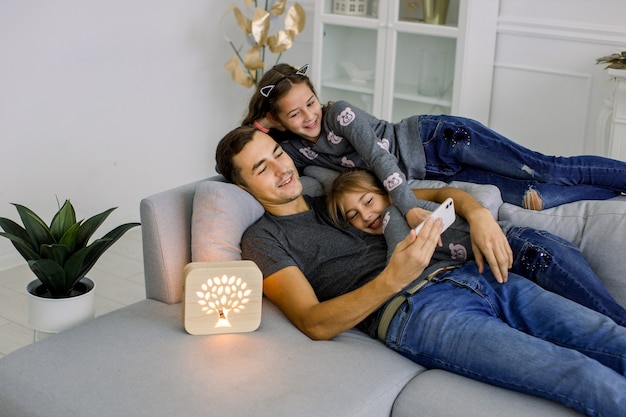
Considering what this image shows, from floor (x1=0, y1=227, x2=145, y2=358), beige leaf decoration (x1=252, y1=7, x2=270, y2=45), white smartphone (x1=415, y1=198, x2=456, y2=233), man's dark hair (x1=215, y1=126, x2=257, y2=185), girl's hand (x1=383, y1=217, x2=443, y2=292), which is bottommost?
floor (x1=0, y1=227, x2=145, y2=358)

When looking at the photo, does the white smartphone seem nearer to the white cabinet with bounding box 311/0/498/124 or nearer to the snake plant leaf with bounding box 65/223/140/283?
the snake plant leaf with bounding box 65/223/140/283

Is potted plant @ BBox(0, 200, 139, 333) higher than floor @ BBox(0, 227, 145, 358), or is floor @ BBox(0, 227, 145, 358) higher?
potted plant @ BBox(0, 200, 139, 333)

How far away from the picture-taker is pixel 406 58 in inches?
146

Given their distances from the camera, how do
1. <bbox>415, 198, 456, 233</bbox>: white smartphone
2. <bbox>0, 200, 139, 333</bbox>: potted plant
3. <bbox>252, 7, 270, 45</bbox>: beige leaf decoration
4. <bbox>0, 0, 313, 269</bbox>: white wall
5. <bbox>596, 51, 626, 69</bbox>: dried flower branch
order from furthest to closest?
<bbox>252, 7, 270, 45</bbox>: beige leaf decoration, <bbox>0, 0, 313, 269</bbox>: white wall, <bbox>596, 51, 626, 69</bbox>: dried flower branch, <bbox>0, 200, 139, 333</bbox>: potted plant, <bbox>415, 198, 456, 233</bbox>: white smartphone

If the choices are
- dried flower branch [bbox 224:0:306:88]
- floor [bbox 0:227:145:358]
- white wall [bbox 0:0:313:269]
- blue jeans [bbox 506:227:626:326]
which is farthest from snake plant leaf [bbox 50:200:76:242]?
dried flower branch [bbox 224:0:306:88]

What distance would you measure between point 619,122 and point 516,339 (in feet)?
5.33

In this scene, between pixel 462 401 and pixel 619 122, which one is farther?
pixel 619 122

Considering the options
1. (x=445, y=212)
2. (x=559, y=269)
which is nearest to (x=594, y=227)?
(x=559, y=269)

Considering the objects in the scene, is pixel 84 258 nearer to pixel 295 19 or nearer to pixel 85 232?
pixel 85 232

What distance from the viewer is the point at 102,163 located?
12.3 feet

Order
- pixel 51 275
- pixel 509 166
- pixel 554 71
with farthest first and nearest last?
pixel 554 71
pixel 509 166
pixel 51 275

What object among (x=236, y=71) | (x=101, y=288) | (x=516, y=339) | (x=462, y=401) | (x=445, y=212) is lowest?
(x=101, y=288)

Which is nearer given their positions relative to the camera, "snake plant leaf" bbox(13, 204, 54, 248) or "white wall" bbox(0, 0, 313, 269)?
"snake plant leaf" bbox(13, 204, 54, 248)

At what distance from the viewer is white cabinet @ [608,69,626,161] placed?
10.1 ft
